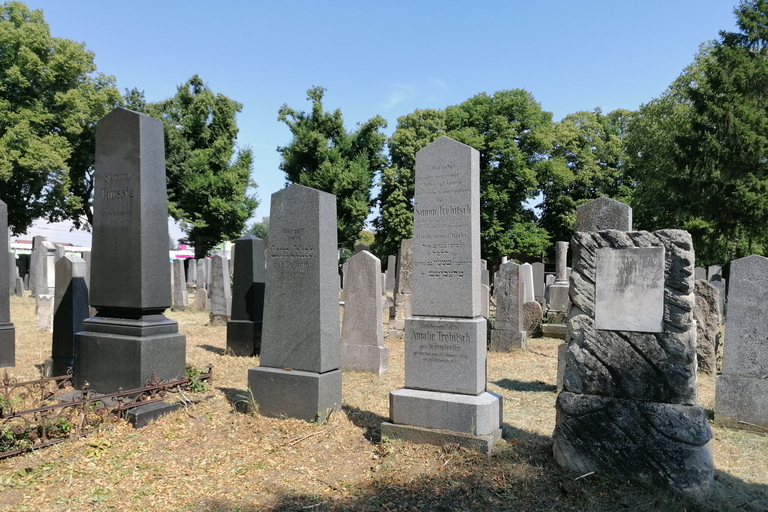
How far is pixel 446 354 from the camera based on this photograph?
536cm

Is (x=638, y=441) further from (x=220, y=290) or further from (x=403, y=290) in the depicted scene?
(x=220, y=290)

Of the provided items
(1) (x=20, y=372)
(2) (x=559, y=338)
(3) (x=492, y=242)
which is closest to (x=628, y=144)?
(3) (x=492, y=242)

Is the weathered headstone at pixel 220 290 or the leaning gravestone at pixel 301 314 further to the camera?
the weathered headstone at pixel 220 290

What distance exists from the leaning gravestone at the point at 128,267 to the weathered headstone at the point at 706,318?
321 inches

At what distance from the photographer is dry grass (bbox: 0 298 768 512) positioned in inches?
162

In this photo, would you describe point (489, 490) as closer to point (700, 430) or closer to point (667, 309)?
point (700, 430)

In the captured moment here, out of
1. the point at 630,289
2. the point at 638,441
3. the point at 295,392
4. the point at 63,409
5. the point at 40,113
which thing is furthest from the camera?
the point at 40,113

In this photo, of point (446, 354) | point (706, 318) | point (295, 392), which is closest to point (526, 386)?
point (706, 318)

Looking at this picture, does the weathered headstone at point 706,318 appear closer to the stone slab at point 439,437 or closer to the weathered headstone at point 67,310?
the stone slab at point 439,437

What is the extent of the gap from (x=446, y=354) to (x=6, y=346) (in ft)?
25.0

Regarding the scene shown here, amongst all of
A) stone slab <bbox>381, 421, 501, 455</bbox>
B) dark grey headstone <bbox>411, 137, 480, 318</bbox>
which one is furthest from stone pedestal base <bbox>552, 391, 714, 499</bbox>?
dark grey headstone <bbox>411, 137, 480, 318</bbox>

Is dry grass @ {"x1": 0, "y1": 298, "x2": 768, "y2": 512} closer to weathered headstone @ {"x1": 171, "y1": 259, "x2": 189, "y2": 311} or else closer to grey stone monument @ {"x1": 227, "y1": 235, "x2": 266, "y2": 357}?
grey stone monument @ {"x1": 227, "y1": 235, "x2": 266, "y2": 357}

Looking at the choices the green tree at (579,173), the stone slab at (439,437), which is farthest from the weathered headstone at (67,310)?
the green tree at (579,173)

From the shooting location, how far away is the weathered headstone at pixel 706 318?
8.67 meters
